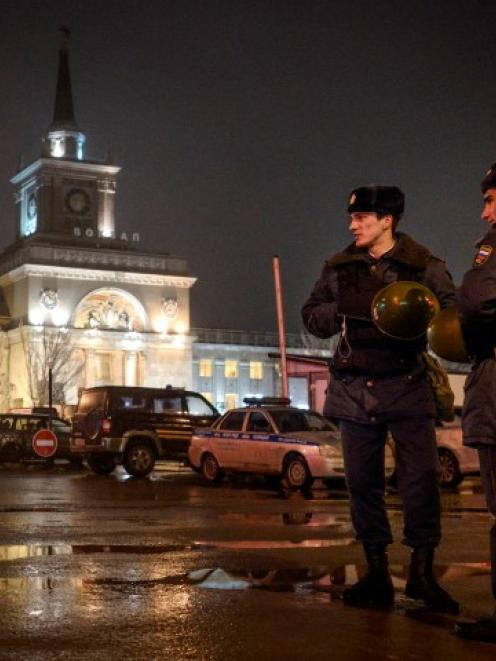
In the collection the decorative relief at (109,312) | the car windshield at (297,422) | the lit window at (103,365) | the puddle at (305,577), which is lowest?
the puddle at (305,577)

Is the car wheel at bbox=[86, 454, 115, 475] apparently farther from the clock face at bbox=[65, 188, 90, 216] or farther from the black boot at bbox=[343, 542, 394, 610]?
the clock face at bbox=[65, 188, 90, 216]

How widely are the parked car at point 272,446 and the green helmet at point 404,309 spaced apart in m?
11.6

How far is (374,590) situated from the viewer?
17.6ft

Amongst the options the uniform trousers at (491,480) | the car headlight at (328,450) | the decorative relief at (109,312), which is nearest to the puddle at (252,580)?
the uniform trousers at (491,480)

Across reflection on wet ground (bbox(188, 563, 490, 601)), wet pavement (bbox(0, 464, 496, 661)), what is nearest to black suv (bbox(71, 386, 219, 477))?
wet pavement (bbox(0, 464, 496, 661))

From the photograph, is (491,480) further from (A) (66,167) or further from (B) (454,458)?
(A) (66,167)

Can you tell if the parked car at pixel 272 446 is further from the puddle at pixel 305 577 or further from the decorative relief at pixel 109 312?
the decorative relief at pixel 109 312

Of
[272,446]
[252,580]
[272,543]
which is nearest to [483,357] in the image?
[252,580]

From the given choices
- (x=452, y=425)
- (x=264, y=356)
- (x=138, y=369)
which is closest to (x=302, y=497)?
(x=452, y=425)

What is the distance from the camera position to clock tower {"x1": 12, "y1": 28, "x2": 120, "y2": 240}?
3994 inches

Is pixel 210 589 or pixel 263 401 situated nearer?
pixel 210 589

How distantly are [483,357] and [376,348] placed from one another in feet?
3.02

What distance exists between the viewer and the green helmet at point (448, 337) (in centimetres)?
491

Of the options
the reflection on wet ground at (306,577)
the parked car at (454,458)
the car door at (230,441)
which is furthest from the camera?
the car door at (230,441)
